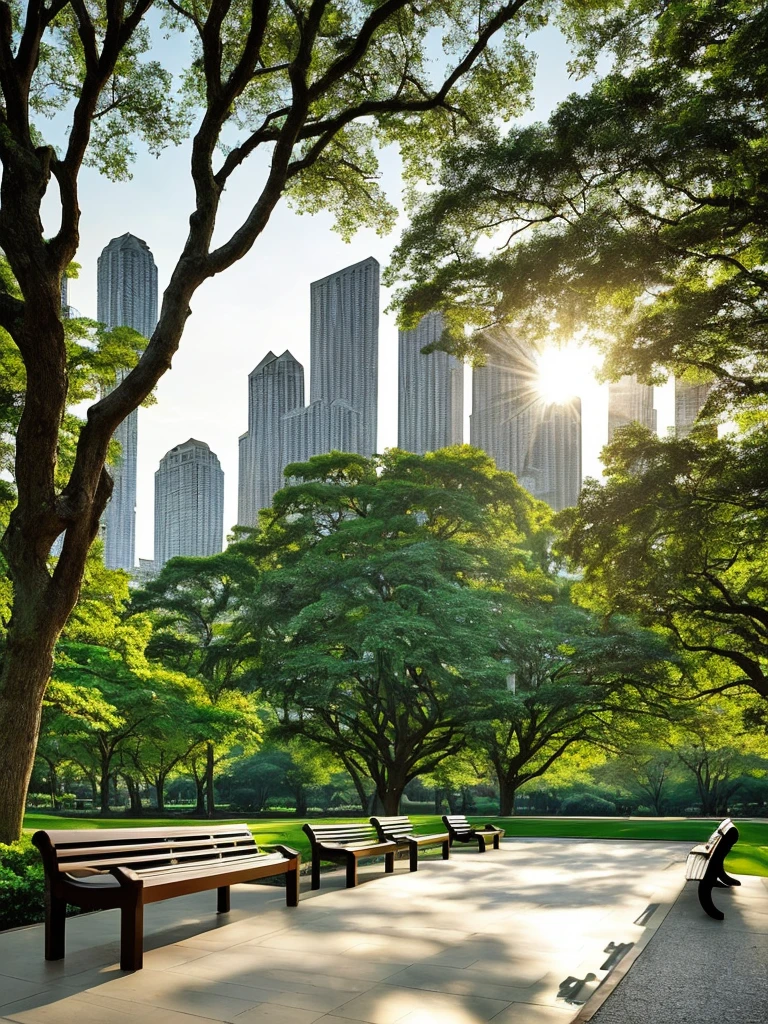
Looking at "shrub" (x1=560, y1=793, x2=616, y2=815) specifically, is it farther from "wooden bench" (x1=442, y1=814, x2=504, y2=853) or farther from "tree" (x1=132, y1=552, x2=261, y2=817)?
"wooden bench" (x1=442, y1=814, x2=504, y2=853)

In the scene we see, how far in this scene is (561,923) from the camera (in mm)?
8406

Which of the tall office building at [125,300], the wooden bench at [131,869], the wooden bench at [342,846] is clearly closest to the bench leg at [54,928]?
the wooden bench at [131,869]

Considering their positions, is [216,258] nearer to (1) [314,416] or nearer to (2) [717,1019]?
(2) [717,1019]

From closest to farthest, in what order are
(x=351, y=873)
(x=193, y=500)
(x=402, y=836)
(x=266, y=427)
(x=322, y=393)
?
(x=351, y=873)
(x=402, y=836)
(x=193, y=500)
(x=266, y=427)
(x=322, y=393)

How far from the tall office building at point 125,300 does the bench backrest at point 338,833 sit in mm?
168508

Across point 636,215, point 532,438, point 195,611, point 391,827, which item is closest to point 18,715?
point 391,827

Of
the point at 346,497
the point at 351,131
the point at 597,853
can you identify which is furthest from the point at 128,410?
the point at 346,497

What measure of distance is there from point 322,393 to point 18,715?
16318 cm

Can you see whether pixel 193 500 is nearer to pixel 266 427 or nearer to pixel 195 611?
pixel 266 427

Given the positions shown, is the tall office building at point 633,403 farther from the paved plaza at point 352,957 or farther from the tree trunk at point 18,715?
the tree trunk at point 18,715

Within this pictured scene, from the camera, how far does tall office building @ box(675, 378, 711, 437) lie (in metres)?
16.9

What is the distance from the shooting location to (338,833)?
11109 mm

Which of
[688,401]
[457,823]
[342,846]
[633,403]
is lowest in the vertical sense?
[457,823]

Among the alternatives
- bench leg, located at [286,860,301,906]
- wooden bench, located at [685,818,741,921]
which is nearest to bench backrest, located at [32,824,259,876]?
bench leg, located at [286,860,301,906]
